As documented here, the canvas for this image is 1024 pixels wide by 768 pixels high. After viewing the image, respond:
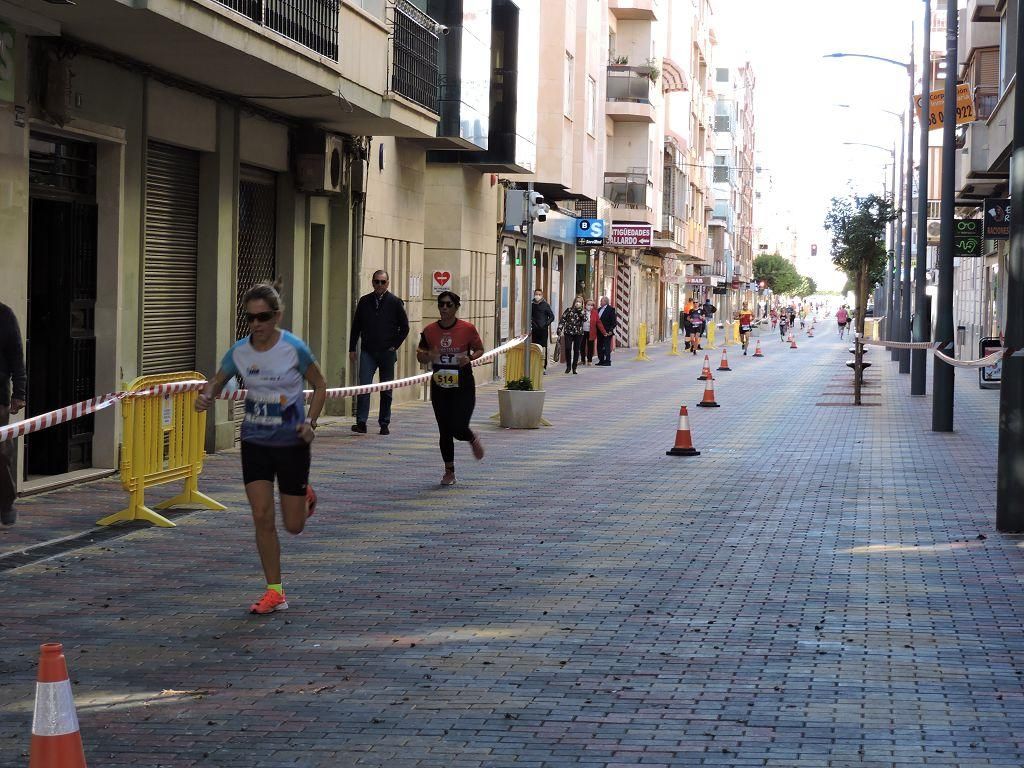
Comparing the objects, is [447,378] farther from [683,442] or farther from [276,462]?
[276,462]

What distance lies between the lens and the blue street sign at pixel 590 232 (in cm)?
4434

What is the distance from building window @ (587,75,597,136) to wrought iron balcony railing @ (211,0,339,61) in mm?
25166

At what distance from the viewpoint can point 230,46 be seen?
13555 mm

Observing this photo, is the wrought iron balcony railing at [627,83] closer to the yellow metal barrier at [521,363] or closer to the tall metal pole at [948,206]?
the tall metal pole at [948,206]

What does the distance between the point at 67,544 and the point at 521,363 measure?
12173 mm

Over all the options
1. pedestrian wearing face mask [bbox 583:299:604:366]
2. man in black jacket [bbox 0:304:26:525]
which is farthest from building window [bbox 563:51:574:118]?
man in black jacket [bbox 0:304:26:525]

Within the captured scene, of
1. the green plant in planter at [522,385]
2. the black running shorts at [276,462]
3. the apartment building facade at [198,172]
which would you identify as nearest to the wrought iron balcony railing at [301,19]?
the apartment building facade at [198,172]

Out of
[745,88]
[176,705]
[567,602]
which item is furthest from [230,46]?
[745,88]

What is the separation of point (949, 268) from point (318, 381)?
15.2 meters

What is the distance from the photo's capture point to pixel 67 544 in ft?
33.5

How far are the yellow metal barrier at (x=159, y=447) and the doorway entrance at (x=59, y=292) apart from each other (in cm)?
172

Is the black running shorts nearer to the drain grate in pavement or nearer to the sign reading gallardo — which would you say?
the drain grate in pavement

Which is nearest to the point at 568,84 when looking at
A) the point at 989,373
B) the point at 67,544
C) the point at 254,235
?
the point at 989,373

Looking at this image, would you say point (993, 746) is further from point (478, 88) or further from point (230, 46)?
point (478, 88)
